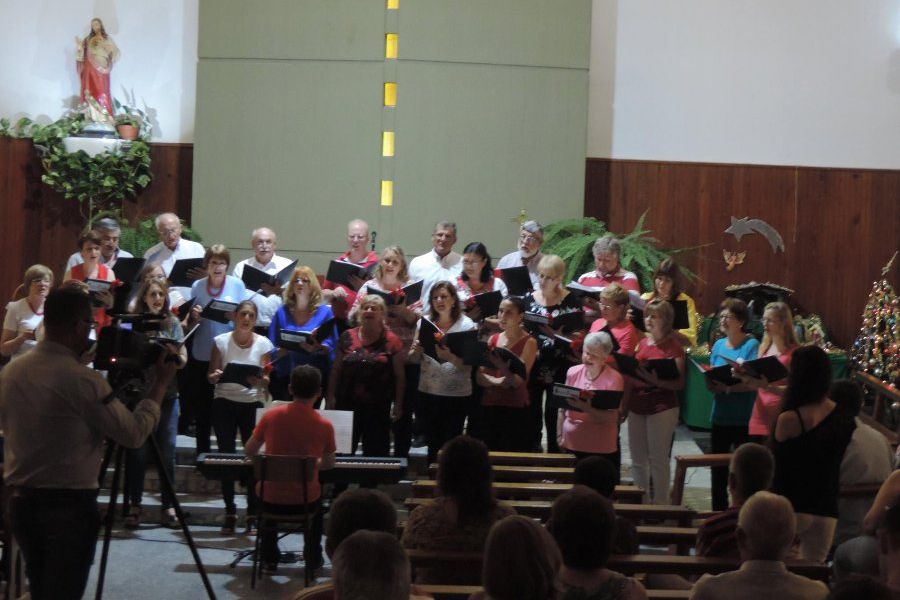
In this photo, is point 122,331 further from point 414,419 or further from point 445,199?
point 445,199

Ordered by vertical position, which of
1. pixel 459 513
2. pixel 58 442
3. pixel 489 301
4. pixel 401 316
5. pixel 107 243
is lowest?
pixel 459 513

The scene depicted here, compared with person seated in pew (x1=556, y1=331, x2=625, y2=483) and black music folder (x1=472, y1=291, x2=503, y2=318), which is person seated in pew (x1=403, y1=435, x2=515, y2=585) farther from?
black music folder (x1=472, y1=291, x2=503, y2=318)

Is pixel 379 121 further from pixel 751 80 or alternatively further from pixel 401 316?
pixel 401 316

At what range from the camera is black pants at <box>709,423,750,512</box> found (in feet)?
21.7

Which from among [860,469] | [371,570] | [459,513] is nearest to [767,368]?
[860,469]

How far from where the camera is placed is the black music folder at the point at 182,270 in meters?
7.46

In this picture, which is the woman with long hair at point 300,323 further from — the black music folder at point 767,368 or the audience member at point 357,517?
the audience member at point 357,517

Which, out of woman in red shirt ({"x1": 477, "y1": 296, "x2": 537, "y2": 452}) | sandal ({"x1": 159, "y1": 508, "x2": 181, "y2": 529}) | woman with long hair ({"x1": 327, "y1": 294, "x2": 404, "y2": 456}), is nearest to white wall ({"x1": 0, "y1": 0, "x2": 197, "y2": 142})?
woman with long hair ({"x1": 327, "y1": 294, "x2": 404, "y2": 456})

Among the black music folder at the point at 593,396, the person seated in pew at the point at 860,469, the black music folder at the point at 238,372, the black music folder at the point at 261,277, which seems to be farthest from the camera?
the black music folder at the point at 261,277

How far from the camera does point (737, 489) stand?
402 cm

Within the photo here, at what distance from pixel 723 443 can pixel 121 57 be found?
6.53m

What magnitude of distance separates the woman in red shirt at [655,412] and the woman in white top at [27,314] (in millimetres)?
3551

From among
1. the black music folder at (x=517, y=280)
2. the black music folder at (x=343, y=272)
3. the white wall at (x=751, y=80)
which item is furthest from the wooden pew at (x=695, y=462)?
the white wall at (x=751, y=80)

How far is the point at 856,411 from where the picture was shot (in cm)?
503
